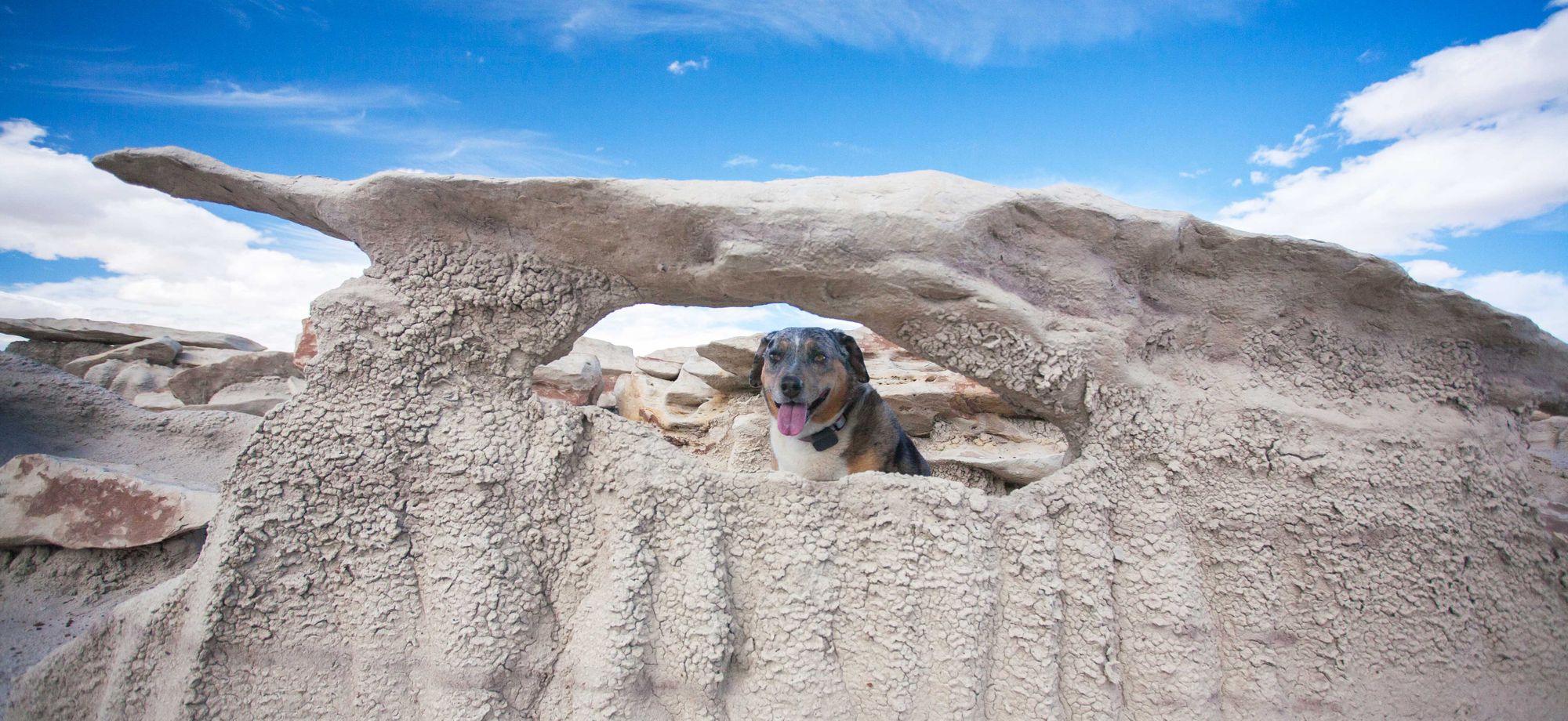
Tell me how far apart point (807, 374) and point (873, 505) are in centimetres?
99

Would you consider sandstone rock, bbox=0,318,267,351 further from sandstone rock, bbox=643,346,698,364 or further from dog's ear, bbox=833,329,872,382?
dog's ear, bbox=833,329,872,382

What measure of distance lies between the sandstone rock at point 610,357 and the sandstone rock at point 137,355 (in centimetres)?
414

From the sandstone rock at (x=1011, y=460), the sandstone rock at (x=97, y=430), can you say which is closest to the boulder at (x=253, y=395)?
the sandstone rock at (x=97, y=430)

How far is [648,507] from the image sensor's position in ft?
7.74

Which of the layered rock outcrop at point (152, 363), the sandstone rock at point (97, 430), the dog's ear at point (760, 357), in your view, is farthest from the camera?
the layered rock outcrop at point (152, 363)

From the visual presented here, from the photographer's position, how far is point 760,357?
11.8 feet

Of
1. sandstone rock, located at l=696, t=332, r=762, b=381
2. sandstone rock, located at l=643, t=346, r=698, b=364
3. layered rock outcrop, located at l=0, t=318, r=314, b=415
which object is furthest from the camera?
sandstone rock, located at l=643, t=346, r=698, b=364

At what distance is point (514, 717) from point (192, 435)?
3345mm

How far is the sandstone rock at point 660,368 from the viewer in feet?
23.3

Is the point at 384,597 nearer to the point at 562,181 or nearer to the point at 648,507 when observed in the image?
the point at 648,507

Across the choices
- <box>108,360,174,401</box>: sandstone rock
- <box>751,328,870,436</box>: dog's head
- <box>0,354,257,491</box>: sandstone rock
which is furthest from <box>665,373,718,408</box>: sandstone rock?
<box>108,360,174,401</box>: sandstone rock

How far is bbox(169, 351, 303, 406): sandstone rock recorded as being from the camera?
6910 mm

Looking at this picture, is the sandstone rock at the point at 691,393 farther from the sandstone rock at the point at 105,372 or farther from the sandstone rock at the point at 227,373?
the sandstone rock at the point at 105,372

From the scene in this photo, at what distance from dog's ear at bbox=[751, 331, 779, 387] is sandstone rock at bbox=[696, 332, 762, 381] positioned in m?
1.87
